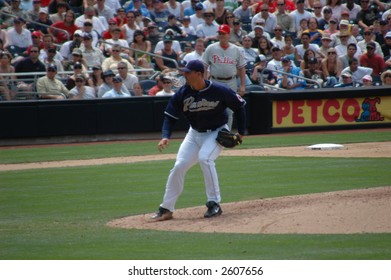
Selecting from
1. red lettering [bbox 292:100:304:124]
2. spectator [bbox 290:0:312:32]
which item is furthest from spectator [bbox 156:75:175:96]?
spectator [bbox 290:0:312:32]

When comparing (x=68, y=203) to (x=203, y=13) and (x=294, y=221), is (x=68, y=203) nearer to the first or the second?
(x=294, y=221)

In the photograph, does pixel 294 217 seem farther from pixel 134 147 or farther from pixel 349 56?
pixel 349 56

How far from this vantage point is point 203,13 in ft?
72.4

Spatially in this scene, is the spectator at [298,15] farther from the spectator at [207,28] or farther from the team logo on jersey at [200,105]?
the team logo on jersey at [200,105]

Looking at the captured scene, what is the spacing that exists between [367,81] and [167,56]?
15.8 ft

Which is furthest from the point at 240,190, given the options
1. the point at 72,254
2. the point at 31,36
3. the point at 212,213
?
the point at 31,36

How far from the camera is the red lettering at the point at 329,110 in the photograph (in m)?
19.5

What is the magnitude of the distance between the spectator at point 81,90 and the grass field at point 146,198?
1.15m

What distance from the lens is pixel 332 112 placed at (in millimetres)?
19625

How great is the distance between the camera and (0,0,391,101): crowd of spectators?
18641mm

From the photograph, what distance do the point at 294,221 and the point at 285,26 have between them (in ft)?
49.5

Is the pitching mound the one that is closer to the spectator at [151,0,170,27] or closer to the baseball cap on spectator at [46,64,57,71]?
the baseball cap on spectator at [46,64,57,71]

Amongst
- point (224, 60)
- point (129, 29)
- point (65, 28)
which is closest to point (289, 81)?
point (129, 29)

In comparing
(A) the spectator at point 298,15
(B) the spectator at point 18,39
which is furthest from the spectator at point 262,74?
(B) the spectator at point 18,39
